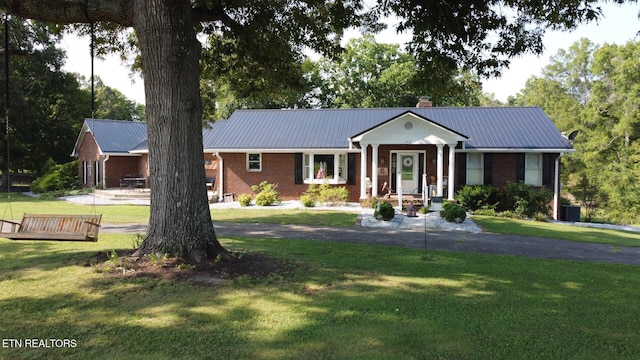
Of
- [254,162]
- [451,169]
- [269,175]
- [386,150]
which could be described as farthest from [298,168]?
[451,169]

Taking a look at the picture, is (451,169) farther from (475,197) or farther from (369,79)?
(369,79)

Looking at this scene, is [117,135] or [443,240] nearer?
[443,240]

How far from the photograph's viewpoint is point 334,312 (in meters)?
5.55

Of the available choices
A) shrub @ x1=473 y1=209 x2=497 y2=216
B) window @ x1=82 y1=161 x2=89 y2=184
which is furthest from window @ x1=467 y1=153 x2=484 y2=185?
window @ x1=82 y1=161 x2=89 y2=184

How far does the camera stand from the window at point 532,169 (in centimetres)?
2092

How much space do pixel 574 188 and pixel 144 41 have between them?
4488cm

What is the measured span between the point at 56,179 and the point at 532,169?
29873 millimetres

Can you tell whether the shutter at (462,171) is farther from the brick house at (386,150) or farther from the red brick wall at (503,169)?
the red brick wall at (503,169)

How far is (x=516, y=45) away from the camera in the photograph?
9.23m

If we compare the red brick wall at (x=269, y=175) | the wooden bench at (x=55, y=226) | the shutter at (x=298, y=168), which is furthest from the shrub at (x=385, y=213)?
the wooden bench at (x=55, y=226)

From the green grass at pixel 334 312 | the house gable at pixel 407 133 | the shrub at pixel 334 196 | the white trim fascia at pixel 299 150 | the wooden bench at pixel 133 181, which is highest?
the house gable at pixel 407 133

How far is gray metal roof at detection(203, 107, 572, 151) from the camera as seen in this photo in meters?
21.4

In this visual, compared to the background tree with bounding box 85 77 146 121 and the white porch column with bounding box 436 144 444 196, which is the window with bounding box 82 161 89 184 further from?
the white porch column with bounding box 436 144 444 196

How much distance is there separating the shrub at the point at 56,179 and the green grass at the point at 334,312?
2469cm
